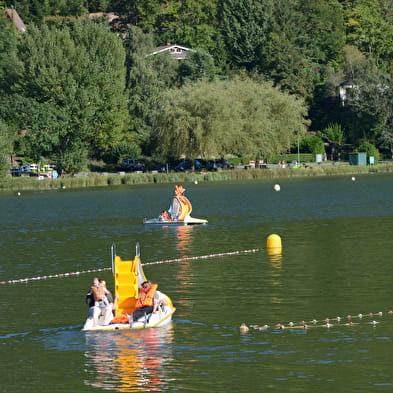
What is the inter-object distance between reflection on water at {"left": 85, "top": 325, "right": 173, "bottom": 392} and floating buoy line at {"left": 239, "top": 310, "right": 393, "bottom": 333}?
9.24 ft

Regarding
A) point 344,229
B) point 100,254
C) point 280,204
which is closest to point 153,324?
point 100,254

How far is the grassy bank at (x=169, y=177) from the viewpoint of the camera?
12262 cm

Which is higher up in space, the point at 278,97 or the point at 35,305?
the point at 278,97

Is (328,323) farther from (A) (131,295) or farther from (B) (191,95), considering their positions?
(B) (191,95)

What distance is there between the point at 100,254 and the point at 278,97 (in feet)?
321

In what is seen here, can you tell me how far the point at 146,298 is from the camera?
3005cm

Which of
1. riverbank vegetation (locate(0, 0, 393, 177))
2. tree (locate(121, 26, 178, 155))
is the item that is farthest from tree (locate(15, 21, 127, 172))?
tree (locate(121, 26, 178, 155))

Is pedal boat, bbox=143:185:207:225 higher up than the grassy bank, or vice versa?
the grassy bank

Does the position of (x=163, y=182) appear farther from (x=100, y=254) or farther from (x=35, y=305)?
(x=35, y=305)

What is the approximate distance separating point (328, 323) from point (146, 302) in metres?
5.84

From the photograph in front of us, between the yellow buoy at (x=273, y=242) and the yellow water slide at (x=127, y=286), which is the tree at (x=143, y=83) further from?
the yellow water slide at (x=127, y=286)

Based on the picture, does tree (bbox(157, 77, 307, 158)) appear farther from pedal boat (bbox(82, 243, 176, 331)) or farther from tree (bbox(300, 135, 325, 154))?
pedal boat (bbox(82, 243, 176, 331))

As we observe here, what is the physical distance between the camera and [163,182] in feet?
420

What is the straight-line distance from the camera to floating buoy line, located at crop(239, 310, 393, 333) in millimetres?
29906
